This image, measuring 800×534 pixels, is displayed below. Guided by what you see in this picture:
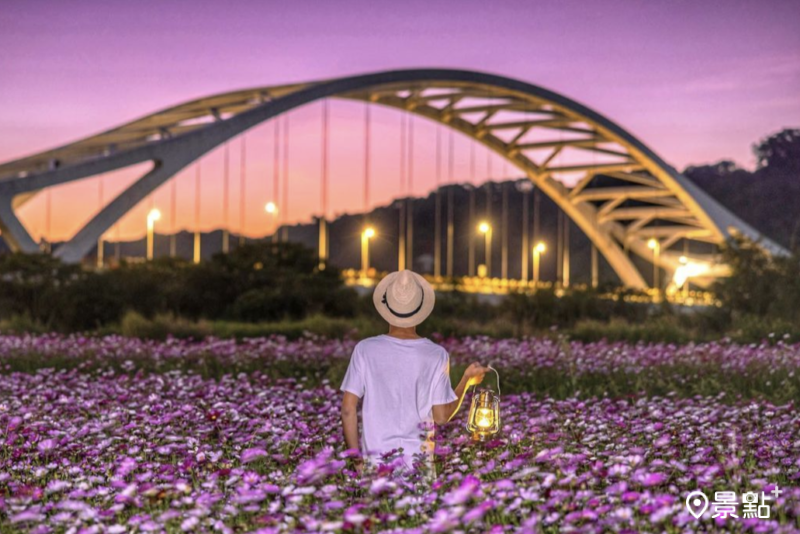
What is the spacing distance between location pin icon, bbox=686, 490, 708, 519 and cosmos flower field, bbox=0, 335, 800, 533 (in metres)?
0.05

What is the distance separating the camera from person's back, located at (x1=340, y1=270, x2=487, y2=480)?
464 centimetres

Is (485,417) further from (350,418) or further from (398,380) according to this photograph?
(350,418)

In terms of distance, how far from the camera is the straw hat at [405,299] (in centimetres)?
459

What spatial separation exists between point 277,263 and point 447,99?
568 inches

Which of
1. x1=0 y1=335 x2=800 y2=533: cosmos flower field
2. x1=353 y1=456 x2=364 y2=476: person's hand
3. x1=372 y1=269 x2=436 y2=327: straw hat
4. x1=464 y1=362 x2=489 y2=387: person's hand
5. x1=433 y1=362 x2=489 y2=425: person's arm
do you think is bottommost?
x1=0 y1=335 x2=800 y2=533: cosmos flower field

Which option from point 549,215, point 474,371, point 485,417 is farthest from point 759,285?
point 549,215

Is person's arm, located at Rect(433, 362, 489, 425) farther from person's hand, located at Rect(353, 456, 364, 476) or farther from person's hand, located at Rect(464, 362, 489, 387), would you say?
person's hand, located at Rect(353, 456, 364, 476)

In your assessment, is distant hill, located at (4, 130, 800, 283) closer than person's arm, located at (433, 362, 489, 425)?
No

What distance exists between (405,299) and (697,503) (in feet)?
5.09

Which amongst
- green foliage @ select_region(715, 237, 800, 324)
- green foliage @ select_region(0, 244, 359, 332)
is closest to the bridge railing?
green foliage @ select_region(715, 237, 800, 324)

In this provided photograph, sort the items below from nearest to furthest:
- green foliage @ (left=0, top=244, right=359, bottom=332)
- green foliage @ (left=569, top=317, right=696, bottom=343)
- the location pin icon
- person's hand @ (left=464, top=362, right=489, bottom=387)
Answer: the location pin icon, person's hand @ (left=464, top=362, right=489, bottom=387), green foliage @ (left=569, top=317, right=696, bottom=343), green foliage @ (left=0, top=244, right=359, bottom=332)

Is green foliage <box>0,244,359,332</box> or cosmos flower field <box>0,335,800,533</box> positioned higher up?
green foliage <box>0,244,359,332</box>

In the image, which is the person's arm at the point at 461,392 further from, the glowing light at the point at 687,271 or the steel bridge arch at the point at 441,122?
the glowing light at the point at 687,271

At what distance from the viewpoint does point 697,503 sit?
4.28 m
